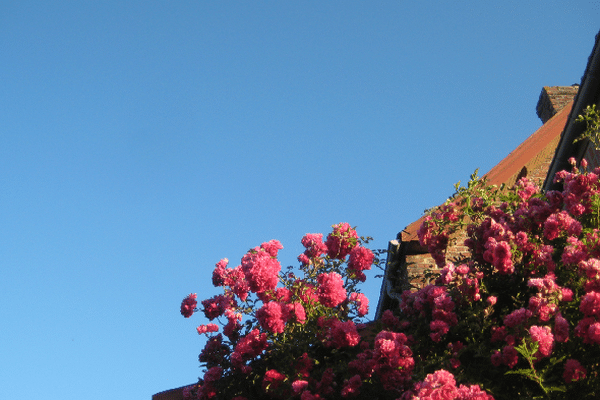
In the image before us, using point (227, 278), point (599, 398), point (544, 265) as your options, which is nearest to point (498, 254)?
point (544, 265)

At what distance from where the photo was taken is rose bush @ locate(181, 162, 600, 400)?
362 cm

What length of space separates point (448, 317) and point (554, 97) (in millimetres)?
9708

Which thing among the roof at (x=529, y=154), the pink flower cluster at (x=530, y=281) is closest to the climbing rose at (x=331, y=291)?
the pink flower cluster at (x=530, y=281)

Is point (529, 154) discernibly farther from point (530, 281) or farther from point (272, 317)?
point (272, 317)

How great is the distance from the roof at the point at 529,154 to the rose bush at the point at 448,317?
10.2 feet

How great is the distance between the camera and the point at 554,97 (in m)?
12.3

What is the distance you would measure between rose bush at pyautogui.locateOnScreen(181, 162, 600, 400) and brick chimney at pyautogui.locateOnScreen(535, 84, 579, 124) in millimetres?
7989

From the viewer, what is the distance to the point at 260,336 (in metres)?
5.03

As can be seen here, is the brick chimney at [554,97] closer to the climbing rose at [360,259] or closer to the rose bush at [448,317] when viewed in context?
the rose bush at [448,317]

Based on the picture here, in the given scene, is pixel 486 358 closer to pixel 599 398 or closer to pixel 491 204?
pixel 599 398

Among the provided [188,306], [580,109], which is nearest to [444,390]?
[188,306]

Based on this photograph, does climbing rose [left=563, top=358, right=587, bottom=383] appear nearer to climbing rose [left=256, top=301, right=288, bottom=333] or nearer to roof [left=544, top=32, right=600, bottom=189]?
climbing rose [left=256, top=301, right=288, bottom=333]

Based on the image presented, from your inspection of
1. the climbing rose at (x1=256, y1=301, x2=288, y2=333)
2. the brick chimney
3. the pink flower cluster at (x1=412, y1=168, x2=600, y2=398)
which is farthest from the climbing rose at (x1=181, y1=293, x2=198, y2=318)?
the brick chimney

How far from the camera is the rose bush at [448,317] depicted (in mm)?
3617
